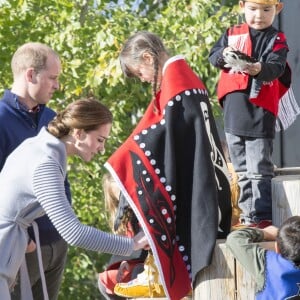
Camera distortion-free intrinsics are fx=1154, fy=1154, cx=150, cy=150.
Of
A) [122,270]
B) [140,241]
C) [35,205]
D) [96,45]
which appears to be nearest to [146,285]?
[122,270]

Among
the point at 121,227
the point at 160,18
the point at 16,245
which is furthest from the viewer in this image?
the point at 160,18

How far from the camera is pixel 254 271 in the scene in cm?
494

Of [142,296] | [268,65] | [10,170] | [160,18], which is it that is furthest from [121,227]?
[160,18]

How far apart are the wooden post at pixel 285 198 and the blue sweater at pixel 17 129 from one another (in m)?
1.00

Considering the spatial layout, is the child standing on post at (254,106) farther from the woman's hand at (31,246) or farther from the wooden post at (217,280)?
the woman's hand at (31,246)

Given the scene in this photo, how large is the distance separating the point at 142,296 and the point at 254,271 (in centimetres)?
66

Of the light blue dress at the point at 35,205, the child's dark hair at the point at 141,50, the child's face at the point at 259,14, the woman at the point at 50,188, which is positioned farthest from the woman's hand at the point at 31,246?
the child's face at the point at 259,14

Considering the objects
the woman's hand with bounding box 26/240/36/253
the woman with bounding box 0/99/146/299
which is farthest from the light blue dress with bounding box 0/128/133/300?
the woman's hand with bounding box 26/240/36/253

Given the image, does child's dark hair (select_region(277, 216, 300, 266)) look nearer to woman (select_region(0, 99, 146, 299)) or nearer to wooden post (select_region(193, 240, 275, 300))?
wooden post (select_region(193, 240, 275, 300))

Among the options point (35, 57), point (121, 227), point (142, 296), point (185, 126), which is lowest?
point (142, 296)

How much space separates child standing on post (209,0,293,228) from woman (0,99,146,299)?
0.88 m

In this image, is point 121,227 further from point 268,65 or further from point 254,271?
point 268,65

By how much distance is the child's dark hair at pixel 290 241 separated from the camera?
189 inches

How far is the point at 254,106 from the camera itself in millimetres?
5766
